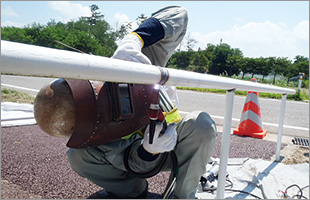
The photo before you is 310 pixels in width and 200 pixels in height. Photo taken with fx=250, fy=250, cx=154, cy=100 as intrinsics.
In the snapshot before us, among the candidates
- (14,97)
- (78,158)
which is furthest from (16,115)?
(78,158)

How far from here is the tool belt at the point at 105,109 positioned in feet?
3.85

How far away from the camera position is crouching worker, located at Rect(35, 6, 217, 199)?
1.31m

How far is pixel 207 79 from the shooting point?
120 centimetres

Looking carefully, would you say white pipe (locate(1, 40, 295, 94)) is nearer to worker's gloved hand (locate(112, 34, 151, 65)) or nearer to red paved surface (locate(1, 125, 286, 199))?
worker's gloved hand (locate(112, 34, 151, 65))

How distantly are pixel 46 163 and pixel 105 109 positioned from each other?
1.57 meters

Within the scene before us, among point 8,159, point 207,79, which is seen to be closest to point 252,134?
point 207,79

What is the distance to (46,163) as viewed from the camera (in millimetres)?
2426

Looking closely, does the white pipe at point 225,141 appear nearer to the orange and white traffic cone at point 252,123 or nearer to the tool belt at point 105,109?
the tool belt at point 105,109

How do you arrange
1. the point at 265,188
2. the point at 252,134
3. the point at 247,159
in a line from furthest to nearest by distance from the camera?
the point at 252,134 → the point at 247,159 → the point at 265,188

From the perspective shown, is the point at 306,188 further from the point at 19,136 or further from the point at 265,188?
the point at 19,136

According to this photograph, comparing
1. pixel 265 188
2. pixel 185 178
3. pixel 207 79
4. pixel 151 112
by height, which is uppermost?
pixel 207 79

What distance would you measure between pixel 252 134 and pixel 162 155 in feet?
8.81

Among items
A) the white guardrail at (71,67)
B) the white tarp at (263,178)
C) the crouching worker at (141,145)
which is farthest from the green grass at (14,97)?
the white guardrail at (71,67)

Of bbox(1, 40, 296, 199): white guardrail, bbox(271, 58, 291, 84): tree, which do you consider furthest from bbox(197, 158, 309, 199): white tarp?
bbox(271, 58, 291, 84): tree
